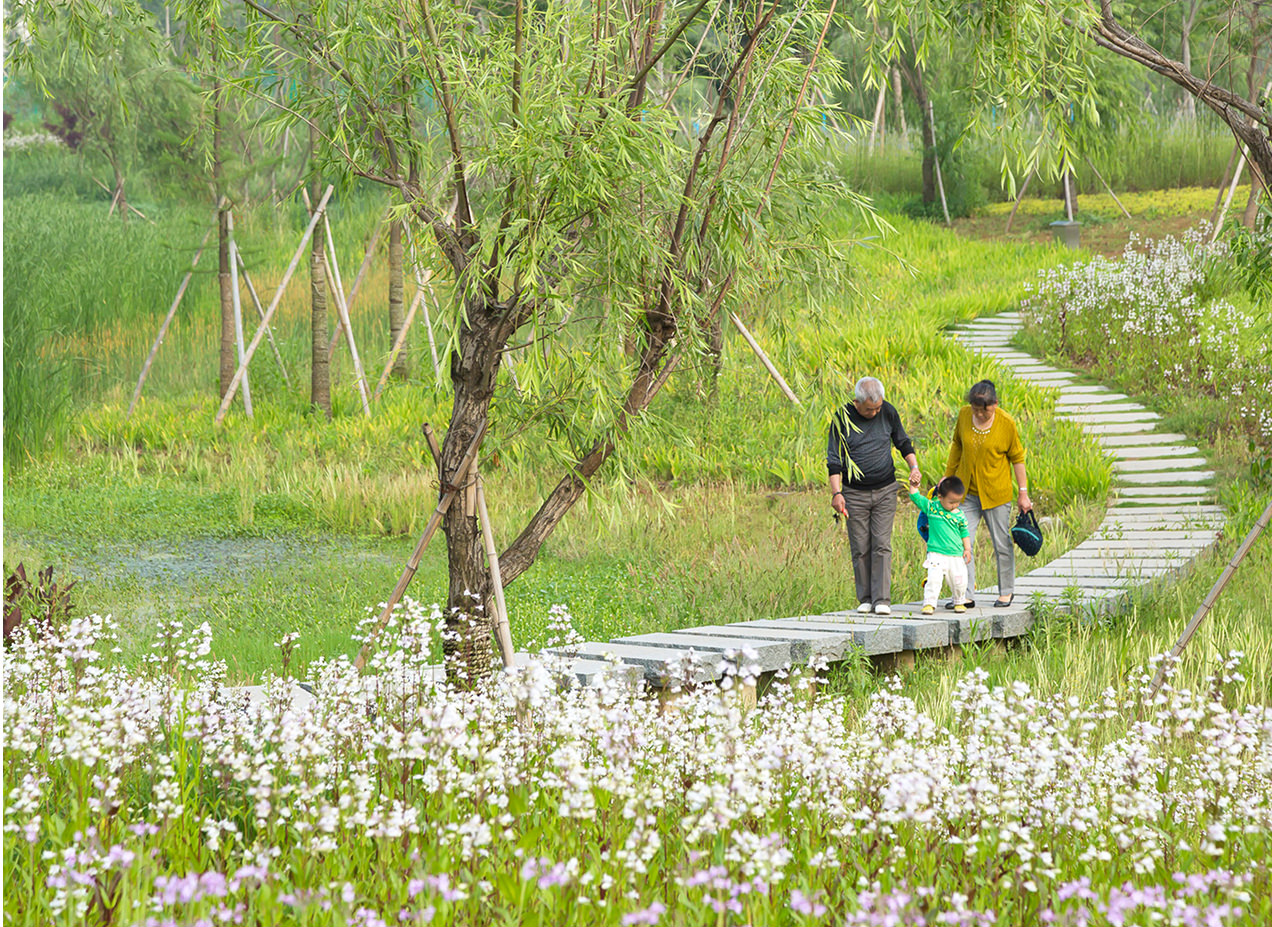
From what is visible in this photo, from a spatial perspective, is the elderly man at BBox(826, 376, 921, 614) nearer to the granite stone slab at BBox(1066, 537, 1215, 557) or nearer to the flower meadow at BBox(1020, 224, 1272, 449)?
the granite stone slab at BBox(1066, 537, 1215, 557)

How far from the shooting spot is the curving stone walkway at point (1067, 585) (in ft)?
17.5

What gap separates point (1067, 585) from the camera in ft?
23.2

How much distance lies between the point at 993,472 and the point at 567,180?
146 inches

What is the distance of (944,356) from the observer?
559 inches

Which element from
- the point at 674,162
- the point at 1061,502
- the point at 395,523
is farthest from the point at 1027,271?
the point at 674,162

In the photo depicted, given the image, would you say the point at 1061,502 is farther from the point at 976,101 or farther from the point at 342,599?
the point at 342,599

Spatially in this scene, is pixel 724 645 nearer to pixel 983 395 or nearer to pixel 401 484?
pixel 983 395

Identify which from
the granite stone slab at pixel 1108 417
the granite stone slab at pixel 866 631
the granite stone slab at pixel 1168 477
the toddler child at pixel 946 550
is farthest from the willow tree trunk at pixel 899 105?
the granite stone slab at pixel 866 631

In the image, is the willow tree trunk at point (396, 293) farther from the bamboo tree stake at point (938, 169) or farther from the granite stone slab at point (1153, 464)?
the bamboo tree stake at point (938, 169)

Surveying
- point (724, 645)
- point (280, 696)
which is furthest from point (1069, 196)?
point (280, 696)

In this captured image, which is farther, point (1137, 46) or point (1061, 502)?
point (1061, 502)

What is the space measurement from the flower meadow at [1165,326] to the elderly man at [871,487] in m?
5.35

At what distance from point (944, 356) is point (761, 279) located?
9.71 m

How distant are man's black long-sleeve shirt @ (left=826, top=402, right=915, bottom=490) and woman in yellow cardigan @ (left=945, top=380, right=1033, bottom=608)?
0.39 m
